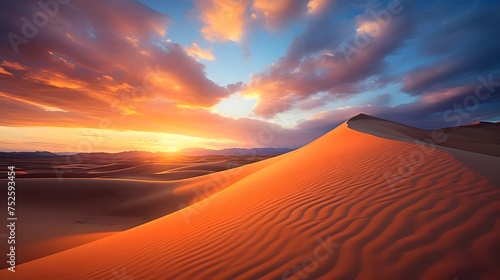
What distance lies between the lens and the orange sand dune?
2.19 metres

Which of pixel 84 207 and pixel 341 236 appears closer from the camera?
pixel 341 236

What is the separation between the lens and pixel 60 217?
34.1 feet

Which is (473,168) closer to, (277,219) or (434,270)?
(434,270)

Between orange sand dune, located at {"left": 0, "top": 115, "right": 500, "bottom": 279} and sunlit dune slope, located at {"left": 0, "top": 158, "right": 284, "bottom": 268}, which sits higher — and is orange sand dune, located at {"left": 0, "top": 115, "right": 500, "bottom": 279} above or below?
below

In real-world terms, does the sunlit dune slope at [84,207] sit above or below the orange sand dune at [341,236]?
above

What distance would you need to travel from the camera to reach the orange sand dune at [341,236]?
2.19 meters

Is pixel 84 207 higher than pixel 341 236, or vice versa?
pixel 84 207

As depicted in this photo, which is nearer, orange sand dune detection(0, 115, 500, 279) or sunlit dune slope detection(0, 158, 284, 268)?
orange sand dune detection(0, 115, 500, 279)

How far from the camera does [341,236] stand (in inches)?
107

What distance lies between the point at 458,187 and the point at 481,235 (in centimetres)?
143

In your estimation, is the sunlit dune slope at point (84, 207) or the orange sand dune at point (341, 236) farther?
the sunlit dune slope at point (84, 207)

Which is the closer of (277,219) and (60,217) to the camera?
(277,219)

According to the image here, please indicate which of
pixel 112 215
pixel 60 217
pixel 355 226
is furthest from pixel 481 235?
pixel 60 217

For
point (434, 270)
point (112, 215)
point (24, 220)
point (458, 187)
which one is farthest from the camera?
point (112, 215)
